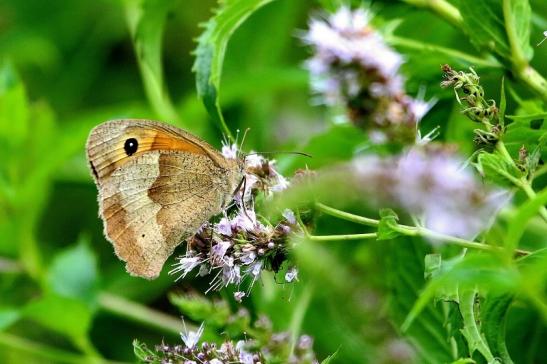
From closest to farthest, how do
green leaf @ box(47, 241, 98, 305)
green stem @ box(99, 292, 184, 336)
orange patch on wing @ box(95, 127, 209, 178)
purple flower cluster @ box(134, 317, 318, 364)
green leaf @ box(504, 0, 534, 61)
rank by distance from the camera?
purple flower cluster @ box(134, 317, 318, 364) → green leaf @ box(504, 0, 534, 61) → orange patch on wing @ box(95, 127, 209, 178) → green leaf @ box(47, 241, 98, 305) → green stem @ box(99, 292, 184, 336)

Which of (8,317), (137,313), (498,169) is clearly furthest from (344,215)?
(137,313)

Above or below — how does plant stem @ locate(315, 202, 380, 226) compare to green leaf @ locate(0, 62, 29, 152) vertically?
above

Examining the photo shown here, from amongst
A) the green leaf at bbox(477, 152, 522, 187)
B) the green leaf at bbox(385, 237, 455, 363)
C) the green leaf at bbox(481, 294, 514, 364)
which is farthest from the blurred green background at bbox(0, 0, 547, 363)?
the green leaf at bbox(477, 152, 522, 187)

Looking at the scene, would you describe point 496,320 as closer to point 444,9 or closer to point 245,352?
point 245,352

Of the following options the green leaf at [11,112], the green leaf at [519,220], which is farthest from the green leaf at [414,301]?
the green leaf at [11,112]

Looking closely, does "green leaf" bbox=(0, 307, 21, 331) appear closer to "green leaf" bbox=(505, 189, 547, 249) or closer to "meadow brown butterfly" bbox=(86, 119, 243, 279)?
"meadow brown butterfly" bbox=(86, 119, 243, 279)

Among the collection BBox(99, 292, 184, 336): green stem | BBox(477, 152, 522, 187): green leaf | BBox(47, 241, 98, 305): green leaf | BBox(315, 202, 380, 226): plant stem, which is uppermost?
BBox(477, 152, 522, 187): green leaf

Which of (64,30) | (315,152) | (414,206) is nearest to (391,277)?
(315,152)
